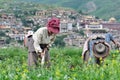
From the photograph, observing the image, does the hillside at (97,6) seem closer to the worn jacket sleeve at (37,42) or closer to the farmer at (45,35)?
the farmer at (45,35)

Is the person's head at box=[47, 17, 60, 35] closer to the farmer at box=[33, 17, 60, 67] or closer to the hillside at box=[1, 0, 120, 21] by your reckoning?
the farmer at box=[33, 17, 60, 67]

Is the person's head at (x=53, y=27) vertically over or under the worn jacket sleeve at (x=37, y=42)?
over

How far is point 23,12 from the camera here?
42625 mm

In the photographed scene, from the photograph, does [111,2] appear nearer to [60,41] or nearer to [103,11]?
[103,11]

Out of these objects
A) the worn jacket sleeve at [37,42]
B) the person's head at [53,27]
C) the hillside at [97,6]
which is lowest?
the hillside at [97,6]

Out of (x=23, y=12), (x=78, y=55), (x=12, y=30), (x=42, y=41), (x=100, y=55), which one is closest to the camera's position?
(x=42, y=41)

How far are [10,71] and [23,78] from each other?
55.1 inches

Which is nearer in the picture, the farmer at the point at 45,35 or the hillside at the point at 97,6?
the farmer at the point at 45,35

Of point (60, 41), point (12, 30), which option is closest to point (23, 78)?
point (60, 41)

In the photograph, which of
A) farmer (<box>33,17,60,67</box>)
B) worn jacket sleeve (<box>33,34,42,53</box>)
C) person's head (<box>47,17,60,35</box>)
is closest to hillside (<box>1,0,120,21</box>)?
farmer (<box>33,17,60,67</box>)

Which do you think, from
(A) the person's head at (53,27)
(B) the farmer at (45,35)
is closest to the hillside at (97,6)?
(B) the farmer at (45,35)

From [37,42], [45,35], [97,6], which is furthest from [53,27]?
[97,6]

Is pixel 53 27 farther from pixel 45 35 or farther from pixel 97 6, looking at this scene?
pixel 97 6

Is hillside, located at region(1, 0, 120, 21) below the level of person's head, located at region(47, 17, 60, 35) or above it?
below
